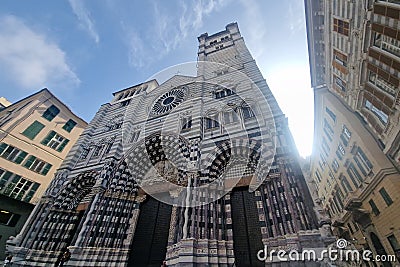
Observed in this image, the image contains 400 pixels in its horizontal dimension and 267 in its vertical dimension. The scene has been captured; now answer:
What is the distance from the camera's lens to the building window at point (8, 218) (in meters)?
14.8

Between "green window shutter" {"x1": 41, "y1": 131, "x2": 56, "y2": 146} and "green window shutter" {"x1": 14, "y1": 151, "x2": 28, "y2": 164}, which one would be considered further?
"green window shutter" {"x1": 41, "y1": 131, "x2": 56, "y2": 146}

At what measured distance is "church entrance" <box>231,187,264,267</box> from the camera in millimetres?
7105

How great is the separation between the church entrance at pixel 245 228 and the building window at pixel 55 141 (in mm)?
18752

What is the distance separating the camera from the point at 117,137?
46.7ft

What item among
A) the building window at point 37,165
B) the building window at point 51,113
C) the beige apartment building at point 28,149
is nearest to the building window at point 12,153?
the beige apartment building at point 28,149

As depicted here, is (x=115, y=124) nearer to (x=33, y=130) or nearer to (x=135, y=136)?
(x=135, y=136)

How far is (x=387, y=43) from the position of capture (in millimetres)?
8180

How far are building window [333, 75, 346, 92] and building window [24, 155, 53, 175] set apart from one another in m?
25.1

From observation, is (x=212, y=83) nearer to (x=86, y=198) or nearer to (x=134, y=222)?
(x=134, y=222)

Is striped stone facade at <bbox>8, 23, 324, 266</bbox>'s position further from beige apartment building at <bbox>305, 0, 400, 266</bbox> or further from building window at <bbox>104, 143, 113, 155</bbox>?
beige apartment building at <bbox>305, 0, 400, 266</bbox>

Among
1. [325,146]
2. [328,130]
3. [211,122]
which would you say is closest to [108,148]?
[211,122]

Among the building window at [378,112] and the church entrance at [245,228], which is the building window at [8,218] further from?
the building window at [378,112]

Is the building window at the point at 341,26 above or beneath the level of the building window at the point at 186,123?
above

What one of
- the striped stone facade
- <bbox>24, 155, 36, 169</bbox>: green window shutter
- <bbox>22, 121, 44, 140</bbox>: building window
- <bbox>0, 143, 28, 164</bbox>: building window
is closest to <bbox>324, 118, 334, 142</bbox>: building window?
the striped stone facade
